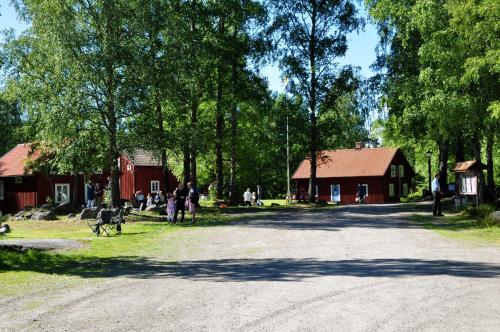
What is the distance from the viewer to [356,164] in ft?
193

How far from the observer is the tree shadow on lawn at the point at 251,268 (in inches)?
410

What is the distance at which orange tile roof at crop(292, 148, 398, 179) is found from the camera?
57031 millimetres

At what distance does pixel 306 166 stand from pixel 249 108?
1970cm

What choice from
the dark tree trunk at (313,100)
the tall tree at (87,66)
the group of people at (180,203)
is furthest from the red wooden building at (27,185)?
the group of people at (180,203)

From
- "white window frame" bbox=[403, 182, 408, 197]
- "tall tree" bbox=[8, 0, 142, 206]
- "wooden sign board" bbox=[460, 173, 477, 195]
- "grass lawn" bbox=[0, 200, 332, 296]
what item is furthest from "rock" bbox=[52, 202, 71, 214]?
"white window frame" bbox=[403, 182, 408, 197]

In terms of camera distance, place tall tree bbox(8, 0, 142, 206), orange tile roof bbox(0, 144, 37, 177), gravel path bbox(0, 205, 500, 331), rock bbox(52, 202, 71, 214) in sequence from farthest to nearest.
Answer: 1. orange tile roof bbox(0, 144, 37, 177)
2. rock bbox(52, 202, 71, 214)
3. tall tree bbox(8, 0, 142, 206)
4. gravel path bbox(0, 205, 500, 331)

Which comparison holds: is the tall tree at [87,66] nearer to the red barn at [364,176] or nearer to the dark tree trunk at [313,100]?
the dark tree trunk at [313,100]

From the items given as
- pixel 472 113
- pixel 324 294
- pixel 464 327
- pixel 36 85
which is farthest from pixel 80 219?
pixel 464 327

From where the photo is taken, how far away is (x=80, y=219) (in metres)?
27.0

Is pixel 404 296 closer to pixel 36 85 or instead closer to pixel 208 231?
pixel 208 231

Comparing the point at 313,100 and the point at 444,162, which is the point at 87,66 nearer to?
the point at 313,100

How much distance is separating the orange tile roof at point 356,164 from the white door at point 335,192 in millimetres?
1253

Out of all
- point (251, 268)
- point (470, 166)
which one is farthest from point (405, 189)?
point (251, 268)

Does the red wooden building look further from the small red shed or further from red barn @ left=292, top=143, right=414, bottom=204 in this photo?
red barn @ left=292, top=143, right=414, bottom=204
